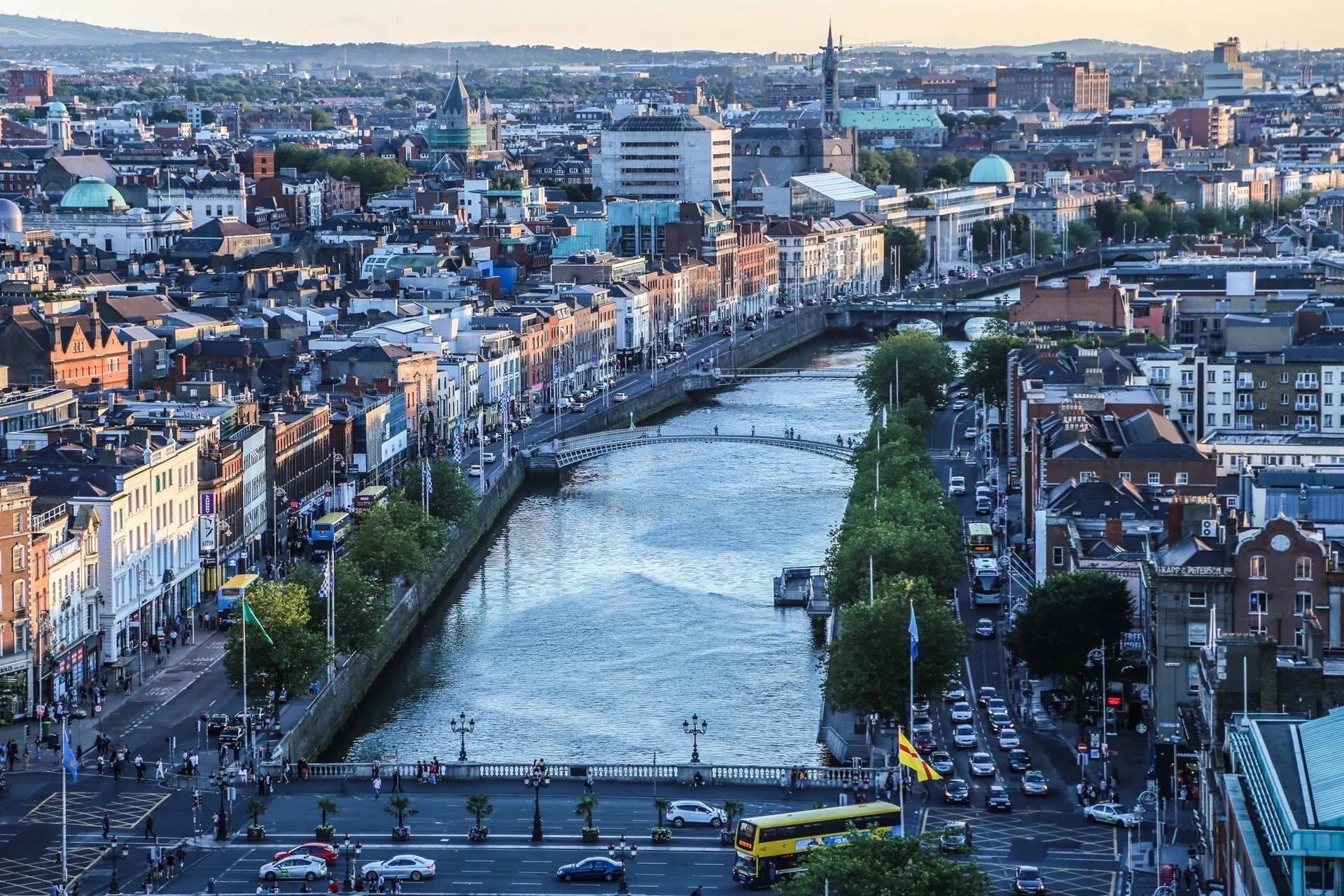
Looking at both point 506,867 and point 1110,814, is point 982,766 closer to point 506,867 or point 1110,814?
point 1110,814

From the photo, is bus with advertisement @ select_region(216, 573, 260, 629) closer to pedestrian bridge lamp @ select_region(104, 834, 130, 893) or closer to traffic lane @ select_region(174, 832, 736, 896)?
pedestrian bridge lamp @ select_region(104, 834, 130, 893)

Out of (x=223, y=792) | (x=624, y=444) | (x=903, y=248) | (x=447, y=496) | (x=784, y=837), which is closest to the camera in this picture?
(x=784, y=837)

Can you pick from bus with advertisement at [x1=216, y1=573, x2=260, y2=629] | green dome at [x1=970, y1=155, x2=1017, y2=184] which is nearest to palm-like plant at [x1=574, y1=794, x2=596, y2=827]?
bus with advertisement at [x1=216, y1=573, x2=260, y2=629]

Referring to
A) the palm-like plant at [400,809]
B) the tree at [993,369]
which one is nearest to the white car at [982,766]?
the palm-like plant at [400,809]

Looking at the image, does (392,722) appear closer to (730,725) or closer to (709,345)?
(730,725)

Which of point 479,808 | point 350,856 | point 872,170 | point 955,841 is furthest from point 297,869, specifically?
point 872,170
